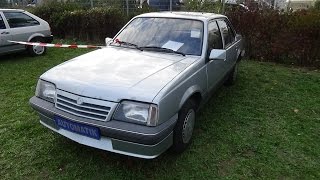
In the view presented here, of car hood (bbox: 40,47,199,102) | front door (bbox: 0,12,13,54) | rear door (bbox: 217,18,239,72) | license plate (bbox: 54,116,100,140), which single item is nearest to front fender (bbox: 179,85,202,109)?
car hood (bbox: 40,47,199,102)

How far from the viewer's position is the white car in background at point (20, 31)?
783 centimetres

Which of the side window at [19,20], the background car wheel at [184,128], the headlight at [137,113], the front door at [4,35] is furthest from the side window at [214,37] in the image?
the side window at [19,20]

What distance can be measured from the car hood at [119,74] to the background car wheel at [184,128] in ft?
1.41

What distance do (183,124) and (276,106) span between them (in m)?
2.54

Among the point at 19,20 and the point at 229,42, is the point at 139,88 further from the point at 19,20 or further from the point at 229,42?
the point at 19,20

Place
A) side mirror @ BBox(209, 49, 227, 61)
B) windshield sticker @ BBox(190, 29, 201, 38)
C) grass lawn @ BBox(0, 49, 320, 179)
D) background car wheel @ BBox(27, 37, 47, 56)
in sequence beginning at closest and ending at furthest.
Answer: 1. grass lawn @ BBox(0, 49, 320, 179)
2. side mirror @ BBox(209, 49, 227, 61)
3. windshield sticker @ BBox(190, 29, 201, 38)
4. background car wheel @ BBox(27, 37, 47, 56)

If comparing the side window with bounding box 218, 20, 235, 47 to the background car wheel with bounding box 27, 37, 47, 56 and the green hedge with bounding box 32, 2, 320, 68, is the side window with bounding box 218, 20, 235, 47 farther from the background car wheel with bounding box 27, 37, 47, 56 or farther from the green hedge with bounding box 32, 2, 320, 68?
the background car wheel with bounding box 27, 37, 47, 56

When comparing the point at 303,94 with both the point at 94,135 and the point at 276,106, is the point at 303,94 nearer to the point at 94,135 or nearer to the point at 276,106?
the point at 276,106

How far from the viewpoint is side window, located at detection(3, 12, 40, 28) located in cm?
802

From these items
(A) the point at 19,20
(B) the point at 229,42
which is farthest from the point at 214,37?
(A) the point at 19,20

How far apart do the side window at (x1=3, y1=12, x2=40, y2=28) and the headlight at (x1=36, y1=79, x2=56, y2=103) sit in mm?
5192

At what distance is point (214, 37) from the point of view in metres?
4.70

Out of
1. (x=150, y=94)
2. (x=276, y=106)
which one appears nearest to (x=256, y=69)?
(x=276, y=106)

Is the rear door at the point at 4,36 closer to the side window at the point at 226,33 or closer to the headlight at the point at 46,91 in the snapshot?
the headlight at the point at 46,91
